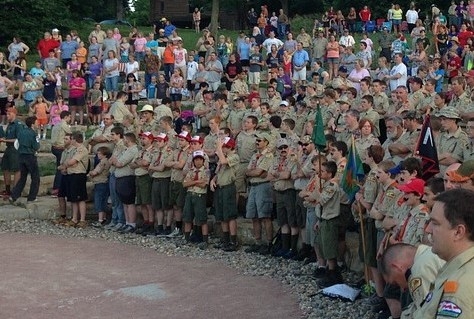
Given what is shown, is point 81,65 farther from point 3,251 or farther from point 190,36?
point 190,36

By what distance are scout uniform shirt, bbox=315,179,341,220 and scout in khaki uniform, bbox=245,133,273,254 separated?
224 centimetres

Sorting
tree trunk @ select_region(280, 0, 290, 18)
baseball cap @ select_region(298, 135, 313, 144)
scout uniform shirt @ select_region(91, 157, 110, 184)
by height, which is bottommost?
scout uniform shirt @ select_region(91, 157, 110, 184)

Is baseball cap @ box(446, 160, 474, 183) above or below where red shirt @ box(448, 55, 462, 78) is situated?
below

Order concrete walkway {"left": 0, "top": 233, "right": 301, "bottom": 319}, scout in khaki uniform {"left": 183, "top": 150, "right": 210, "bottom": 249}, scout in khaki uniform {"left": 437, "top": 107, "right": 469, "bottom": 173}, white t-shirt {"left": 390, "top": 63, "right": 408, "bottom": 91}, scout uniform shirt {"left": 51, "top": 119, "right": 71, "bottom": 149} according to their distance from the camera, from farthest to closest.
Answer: white t-shirt {"left": 390, "top": 63, "right": 408, "bottom": 91}, scout uniform shirt {"left": 51, "top": 119, "right": 71, "bottom": 149}, scout in khaki uniform {"left": 183, "top": 150, "right": 210, "bottom": 249}, scout in khaki uniform {"left": 437, "top": 107, "right": 469, "bottom": 173}, concrete walkway {"left": 0, "top": 233, "right": 301, "bottom": 319}

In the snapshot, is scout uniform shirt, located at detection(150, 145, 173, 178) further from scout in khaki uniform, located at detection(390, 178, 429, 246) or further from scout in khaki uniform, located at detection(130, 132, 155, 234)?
scout in khaki uniform, located at detection(390, 178, 429, 246)

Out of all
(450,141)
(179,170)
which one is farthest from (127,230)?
(450,141)

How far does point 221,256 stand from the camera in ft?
46.5

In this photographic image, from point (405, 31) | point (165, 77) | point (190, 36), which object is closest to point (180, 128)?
point (165, 77)

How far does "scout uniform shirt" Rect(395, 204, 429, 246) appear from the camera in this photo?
A: 8445 millimetres

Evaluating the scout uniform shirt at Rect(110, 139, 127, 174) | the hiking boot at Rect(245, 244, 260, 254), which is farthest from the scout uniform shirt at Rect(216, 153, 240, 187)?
the scout uniform shirt at Rect(110, 139, 127, 174)

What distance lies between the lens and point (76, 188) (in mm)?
17031

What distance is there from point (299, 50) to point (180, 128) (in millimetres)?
6769

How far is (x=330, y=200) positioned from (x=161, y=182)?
15.6 feet

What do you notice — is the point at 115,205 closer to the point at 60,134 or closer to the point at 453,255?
the point at 60,134
